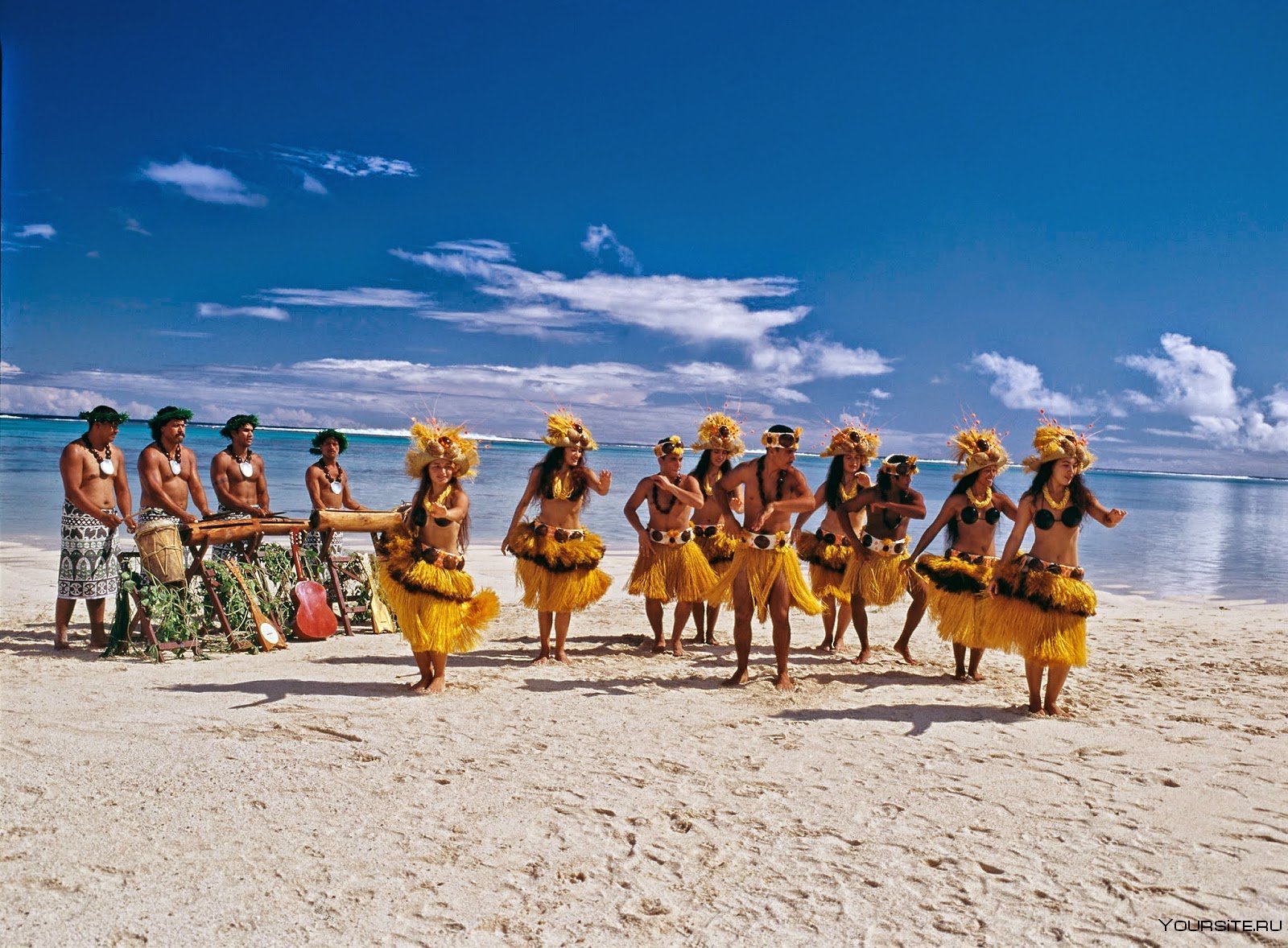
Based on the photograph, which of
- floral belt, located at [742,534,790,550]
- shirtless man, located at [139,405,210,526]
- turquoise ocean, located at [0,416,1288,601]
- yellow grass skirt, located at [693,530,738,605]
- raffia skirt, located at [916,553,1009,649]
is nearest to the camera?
raffia skirt, located at [916,553,1009,649]

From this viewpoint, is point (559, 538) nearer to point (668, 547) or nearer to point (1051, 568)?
point (668, 547)

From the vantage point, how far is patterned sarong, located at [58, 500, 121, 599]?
7.09 metres

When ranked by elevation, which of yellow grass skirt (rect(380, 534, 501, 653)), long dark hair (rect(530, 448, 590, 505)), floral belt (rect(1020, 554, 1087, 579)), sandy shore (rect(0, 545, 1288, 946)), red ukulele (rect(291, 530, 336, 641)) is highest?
long dark hair (rect(530, 448, 590, 505))

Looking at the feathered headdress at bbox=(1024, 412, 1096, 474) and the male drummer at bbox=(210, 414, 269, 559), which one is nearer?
the feathered headdress at bbox=(1024, 412, 1096, 474)

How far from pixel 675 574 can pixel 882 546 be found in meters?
1.64

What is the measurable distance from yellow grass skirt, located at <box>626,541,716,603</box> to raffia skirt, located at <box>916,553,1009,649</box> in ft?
5.65

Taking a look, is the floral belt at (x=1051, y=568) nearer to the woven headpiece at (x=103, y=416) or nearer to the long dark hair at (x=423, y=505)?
the long dark hair at (x=423, y=505)

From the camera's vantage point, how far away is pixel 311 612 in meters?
7.86

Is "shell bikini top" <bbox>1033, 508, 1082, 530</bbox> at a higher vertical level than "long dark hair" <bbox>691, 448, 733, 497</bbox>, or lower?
lower

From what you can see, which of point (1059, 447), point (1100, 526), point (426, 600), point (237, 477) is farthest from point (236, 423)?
point (1100, 526)

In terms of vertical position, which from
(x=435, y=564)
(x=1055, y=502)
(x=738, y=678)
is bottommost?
(x=738, y=678)

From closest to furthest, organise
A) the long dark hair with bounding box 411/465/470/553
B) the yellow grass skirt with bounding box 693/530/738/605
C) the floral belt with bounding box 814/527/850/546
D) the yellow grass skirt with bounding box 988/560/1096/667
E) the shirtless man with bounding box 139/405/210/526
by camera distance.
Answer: the yellow grass skirt with bounding box 988/560/1096/667, the long dark hair with bounding box 411/465/470/553, the shirtless man with bounding box 139/405/210/526, the floral belt with bounding box 814/527/850/546, the yellow grass skirt with bounding box 693/530/738/605

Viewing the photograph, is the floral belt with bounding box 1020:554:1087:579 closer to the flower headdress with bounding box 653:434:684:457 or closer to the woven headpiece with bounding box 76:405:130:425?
the flower headdress with bounding box 653:434:684:457

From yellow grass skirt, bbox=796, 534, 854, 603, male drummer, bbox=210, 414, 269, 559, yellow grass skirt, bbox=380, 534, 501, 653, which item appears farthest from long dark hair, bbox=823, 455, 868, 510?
male drummer, bbox=210, 414, 269, 559
